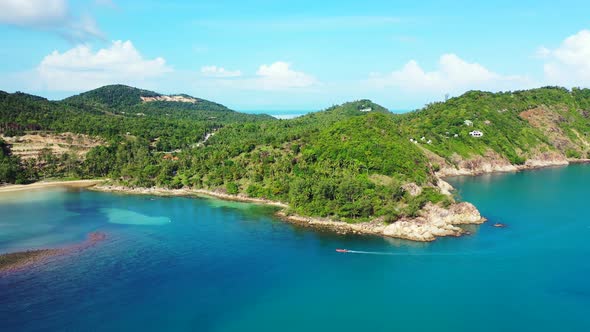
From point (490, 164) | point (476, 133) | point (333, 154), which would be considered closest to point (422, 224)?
point (333, 154)

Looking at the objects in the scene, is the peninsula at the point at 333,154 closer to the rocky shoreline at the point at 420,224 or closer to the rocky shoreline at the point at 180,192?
the rocky shoreline at the point at 420,224

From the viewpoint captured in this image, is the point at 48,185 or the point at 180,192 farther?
the point at 48,185

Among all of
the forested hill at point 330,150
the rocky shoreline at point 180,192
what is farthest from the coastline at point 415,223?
the forested hill at point 330,150

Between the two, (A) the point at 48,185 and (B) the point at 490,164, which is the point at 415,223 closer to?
(B) the point at 490,164

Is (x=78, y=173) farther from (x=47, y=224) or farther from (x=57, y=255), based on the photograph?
(x=57, y=255)

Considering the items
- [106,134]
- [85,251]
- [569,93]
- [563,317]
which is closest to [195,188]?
[85,251]

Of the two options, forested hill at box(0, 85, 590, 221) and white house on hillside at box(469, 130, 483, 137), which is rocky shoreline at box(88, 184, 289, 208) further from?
white house on hillside at box(469, 130, 483, 137)
